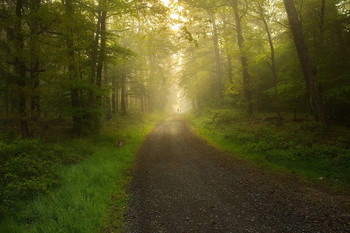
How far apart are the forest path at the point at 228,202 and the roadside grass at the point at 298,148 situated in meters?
0.89

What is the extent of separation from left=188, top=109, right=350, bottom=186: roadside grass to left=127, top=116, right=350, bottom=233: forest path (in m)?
0.89

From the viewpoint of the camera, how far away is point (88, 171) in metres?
7.20

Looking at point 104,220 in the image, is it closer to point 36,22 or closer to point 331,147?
point 331,147

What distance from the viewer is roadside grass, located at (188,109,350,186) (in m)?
6.41

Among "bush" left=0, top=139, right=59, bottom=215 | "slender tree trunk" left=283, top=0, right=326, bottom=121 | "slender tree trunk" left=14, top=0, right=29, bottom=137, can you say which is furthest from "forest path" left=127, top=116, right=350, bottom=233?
"slender tree trunk" left=14, top=0, right=29, bottom=137

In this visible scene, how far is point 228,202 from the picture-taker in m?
5.01

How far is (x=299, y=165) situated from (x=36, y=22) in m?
13.2

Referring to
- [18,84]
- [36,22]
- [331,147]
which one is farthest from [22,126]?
[331,147]

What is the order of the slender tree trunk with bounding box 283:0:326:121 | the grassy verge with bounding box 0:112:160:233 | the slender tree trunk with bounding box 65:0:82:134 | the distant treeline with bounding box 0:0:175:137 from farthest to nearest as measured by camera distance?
the slender tree trunk with bounding box 65:0:82:134 < the slender tree trunk with bounding box 283:0:326:121 < the distant treeline with bounding box 0:0:175:137 < the grassy verge with bounding box 0:112:160:233

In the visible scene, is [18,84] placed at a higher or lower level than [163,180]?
higher

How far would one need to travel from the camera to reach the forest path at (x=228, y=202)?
402cm

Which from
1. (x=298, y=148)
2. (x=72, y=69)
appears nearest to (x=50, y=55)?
(x=72, y=69)

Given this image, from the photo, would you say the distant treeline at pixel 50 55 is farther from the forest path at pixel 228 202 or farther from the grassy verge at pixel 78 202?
the forest path at pixel 228 202

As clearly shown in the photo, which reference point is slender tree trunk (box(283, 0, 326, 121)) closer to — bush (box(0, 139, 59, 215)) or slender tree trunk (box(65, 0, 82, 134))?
slender tree trunk (box(65, 0, 82, 134))
